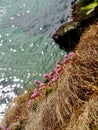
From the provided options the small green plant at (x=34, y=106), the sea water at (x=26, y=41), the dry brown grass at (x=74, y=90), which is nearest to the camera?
the dry brown grass at (x=74, y=90)

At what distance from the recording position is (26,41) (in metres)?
19.5

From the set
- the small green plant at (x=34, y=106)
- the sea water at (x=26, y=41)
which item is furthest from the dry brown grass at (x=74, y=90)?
the sea water at (x=26, y=41)

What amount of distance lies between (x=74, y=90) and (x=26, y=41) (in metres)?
11.7

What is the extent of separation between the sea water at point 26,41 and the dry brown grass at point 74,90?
6.76m

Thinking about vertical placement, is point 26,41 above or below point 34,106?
below

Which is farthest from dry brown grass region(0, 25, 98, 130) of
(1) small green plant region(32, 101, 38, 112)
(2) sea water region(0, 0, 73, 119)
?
(2) sea water region(0, 0, 73, 119)

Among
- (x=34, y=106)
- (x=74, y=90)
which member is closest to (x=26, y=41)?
(x=34, y=106)

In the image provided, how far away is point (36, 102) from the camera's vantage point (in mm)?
9688

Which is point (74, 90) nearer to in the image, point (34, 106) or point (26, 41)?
point (34, 106)

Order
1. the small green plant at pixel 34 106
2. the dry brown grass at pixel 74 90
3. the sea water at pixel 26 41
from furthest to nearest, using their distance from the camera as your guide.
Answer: the sea water at pixel 26 41 → the small green plant at pixel 34 106 → the dry brown grass at pixel 74 90

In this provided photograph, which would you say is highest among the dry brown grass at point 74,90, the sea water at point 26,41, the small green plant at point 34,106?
the dry brown grass at point 74,90

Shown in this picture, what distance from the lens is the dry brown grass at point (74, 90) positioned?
7.72 m

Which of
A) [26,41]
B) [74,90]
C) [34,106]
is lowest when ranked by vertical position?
[26,41]

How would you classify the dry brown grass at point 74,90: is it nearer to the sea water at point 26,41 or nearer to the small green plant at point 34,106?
the small green plant at point 34,106
